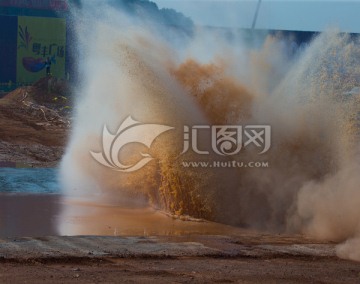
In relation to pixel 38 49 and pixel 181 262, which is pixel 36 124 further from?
pixel 181 262

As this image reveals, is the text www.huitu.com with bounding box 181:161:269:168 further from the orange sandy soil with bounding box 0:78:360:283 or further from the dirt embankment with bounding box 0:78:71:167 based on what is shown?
the dirt embankment with bounding box 0:78:71:167

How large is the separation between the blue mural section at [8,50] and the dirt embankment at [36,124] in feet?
22.2

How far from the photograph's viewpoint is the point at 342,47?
17047mm

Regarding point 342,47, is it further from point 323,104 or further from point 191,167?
point 191,167

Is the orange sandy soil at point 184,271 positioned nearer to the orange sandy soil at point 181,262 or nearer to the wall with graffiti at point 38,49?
the orange sandy soil at point 181,262

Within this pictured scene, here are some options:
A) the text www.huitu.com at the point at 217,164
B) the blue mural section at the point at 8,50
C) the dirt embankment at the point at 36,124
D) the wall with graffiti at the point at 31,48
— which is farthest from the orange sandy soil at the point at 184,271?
the blue mural section at the point at 8,50

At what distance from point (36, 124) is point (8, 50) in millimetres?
14020

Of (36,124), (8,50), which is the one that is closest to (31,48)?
(8,50)

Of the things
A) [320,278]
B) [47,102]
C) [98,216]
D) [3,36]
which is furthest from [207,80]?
[3,36]

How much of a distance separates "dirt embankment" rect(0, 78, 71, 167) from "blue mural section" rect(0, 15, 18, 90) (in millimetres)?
6758

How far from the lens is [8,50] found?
150ft

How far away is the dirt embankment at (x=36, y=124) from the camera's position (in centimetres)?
2584

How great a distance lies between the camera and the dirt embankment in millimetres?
25844

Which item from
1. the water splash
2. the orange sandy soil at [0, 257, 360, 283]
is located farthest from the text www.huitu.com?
the orange sandy soil at [0, 257, 360, 283]
